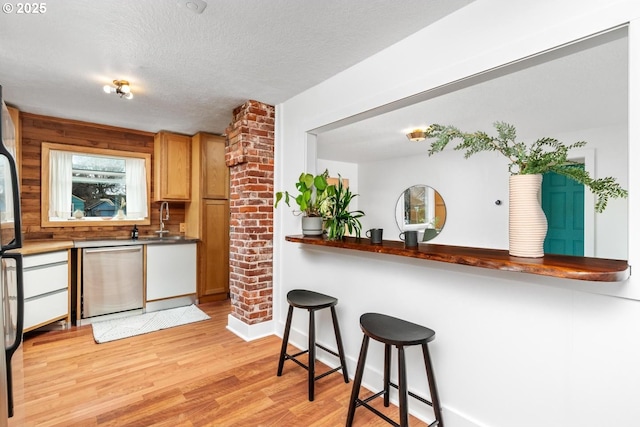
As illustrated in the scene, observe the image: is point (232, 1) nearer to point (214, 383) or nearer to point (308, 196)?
point (308, 196)

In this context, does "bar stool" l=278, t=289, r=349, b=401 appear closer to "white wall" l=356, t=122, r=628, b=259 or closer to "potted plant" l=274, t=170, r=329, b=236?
"potted plant" l=274, t=170, r=329, b=236

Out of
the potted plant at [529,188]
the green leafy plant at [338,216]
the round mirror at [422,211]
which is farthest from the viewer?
the round mirror at [422,211]

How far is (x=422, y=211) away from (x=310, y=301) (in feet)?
13.6

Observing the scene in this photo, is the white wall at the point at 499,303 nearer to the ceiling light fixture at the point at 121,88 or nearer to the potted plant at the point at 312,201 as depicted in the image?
the potted plant at the point at 312,201

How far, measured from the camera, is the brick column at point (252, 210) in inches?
124

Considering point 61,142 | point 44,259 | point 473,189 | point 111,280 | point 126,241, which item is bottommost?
point 111,280

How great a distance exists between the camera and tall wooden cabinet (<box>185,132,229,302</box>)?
4.37m

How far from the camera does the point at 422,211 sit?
5.88 meters

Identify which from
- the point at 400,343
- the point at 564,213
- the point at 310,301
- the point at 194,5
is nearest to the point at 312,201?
the point at 310,301

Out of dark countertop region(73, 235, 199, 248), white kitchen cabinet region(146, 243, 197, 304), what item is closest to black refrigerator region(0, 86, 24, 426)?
dark countertop region(73, 235, 199, 248)

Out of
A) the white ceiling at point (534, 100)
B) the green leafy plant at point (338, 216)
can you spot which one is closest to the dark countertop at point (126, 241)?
the white ceiling at point (534, 100)

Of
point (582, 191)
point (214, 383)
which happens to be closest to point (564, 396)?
point (214, 383)

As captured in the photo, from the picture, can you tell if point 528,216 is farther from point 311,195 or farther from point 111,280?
point 111,280

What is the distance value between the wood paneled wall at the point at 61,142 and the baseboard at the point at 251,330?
2139 mm
